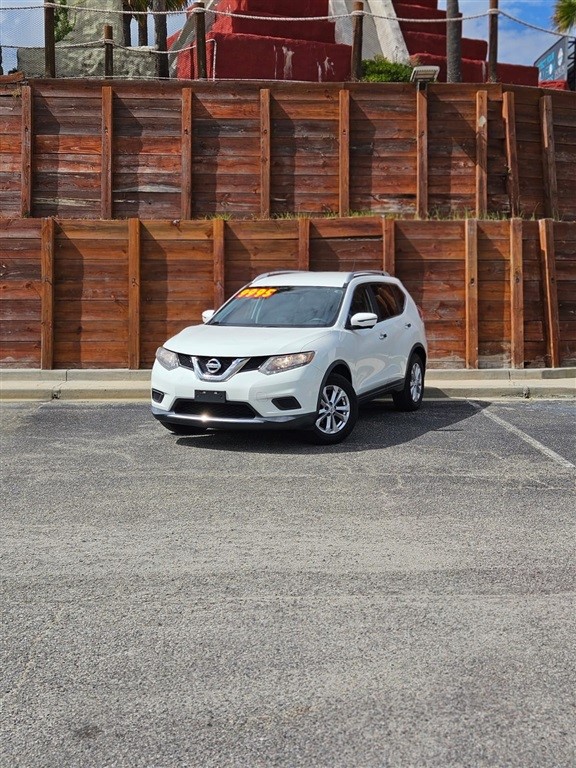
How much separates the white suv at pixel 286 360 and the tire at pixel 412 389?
1.23 feet

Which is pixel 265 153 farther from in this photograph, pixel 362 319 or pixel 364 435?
pixel 364 435

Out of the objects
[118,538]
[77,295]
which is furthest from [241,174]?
[118,538]

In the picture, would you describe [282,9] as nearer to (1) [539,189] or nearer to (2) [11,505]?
(1) [539,189]

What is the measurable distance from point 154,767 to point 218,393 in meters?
6.19

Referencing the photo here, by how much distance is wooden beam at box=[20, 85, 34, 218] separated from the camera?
18.4 m

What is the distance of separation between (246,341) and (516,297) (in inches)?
310

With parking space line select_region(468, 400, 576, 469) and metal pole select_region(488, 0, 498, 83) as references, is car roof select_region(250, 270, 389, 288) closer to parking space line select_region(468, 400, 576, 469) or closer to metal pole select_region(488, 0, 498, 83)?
parking space line select_region(468, 400, 576, 469)

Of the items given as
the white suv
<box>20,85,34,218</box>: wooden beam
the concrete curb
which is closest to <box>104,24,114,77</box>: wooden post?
<box>20,85,34,218</box>: wooden beam

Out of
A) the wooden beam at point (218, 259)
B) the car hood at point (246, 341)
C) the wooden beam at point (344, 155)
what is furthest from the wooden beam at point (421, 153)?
the car hood at point (246, 341)

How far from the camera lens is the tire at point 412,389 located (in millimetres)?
12141

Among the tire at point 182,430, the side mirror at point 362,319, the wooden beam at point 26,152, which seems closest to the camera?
the tire at point 182,430

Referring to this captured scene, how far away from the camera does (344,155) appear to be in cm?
1862

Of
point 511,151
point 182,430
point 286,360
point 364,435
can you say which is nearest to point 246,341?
point 286,360

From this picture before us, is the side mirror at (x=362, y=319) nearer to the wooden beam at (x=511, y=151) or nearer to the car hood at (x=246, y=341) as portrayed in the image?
the car hood at (x=246, y=341)
